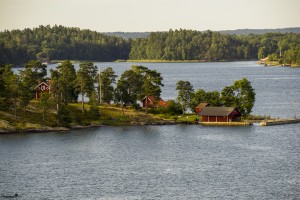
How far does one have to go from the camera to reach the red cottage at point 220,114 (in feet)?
375

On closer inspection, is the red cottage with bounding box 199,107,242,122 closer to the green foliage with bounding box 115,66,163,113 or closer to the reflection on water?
the reflection on water

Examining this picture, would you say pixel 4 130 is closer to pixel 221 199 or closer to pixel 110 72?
pixel 110 72

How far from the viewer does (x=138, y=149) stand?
92875 millimetres

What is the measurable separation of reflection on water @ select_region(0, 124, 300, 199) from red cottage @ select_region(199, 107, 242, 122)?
→ 13.0ft

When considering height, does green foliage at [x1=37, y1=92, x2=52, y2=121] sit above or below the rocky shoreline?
above

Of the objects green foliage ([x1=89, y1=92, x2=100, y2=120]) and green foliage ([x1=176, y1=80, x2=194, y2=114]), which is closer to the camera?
green foliage ([x1=89, y1=92, x2=100, y2=120])

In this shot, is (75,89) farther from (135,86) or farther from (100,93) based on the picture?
(135,86)

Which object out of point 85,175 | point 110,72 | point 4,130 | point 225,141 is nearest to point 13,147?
point 4,130

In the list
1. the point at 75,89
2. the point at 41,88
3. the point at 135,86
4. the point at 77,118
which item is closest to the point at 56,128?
the point at 77,118

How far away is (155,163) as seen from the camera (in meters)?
82.0

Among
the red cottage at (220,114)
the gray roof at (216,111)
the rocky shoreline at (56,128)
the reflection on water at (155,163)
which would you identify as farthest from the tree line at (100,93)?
the reflection on water at (155,163)

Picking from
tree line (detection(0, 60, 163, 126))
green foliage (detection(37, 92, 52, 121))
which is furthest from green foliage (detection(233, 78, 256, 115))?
green foliage (detection(37, 92, 52, 121))

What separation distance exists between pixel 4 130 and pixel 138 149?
2353cm

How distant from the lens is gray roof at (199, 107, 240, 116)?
11412 centimetres
